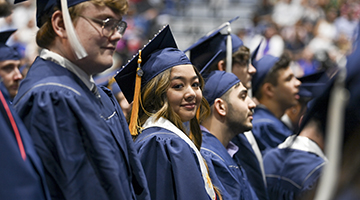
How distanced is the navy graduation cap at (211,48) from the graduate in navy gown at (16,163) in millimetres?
2602

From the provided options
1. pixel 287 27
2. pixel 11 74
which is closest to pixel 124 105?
pixel 11 74

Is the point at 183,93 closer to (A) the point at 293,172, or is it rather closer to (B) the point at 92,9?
(A) the point at 293,172

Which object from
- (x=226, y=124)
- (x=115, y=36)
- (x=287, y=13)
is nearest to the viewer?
(x=115, y=36)

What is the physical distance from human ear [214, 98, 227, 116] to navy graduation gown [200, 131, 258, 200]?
0.21m

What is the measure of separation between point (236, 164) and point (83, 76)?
1.84m

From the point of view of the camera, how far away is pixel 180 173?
2.73 m

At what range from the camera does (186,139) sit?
296 cm

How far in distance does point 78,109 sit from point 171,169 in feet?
3.02

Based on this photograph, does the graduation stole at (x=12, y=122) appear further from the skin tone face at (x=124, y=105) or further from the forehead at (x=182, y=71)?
the skin tone face at (x=124, y=105)

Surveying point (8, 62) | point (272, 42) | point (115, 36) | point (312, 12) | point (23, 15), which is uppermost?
point (115, 36)

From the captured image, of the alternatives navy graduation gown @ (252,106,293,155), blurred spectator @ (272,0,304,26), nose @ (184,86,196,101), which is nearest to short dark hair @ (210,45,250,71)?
navy graduation gown @ (252,106,293,155)

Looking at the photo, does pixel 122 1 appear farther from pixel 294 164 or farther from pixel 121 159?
pixel 294 164

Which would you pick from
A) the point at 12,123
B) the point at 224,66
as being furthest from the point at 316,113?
the point at 224,66

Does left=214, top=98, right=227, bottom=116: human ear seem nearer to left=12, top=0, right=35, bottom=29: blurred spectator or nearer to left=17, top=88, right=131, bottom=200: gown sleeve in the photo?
left=17, top=88, right=131, bottom=200: gown sleeve
